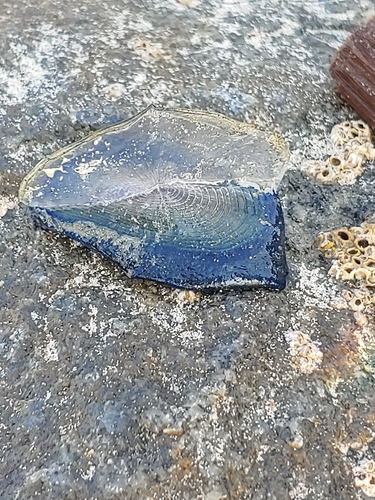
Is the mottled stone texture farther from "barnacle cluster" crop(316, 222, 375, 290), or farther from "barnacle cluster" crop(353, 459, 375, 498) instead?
"barnacle cluster" crop(353, 459, 375, 498)

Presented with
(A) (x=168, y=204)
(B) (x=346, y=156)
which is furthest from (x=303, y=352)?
(B) (x=346, y=156)

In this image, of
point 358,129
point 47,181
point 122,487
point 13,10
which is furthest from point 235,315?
point 13,10

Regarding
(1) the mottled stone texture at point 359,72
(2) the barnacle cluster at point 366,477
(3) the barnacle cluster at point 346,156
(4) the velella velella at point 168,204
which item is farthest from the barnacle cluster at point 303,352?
(1) the mottled stone texture at point 359,72

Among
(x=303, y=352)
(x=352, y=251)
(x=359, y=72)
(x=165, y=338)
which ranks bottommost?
(x=165, y=338)

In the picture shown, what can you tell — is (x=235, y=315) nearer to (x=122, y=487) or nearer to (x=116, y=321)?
(x=116, y=321)

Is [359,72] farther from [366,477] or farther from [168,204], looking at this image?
[366,477]
